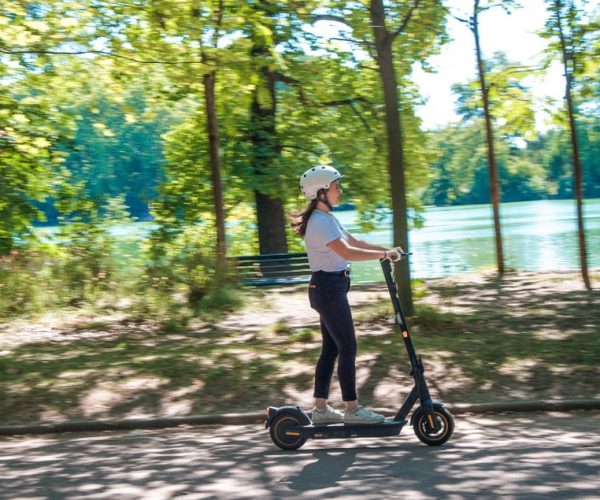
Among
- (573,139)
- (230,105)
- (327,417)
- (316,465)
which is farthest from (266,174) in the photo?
(316,465)

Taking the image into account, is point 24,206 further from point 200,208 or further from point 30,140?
point 200,208

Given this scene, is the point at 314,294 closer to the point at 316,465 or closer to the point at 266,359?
the point at 316,465

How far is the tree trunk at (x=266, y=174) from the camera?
70.6 feet

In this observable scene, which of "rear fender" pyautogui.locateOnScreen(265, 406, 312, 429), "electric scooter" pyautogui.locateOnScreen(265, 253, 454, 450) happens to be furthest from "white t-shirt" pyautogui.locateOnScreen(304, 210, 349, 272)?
"rear fender" pyautogui.locateOnScreen(265, 406, 312, 429)

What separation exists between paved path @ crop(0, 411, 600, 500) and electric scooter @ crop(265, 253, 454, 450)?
111 millimetres

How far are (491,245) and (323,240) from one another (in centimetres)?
3850

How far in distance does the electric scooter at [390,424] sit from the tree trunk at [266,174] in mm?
14533

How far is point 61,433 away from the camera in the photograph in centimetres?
813

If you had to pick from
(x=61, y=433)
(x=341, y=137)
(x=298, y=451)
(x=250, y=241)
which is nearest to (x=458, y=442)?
(x=298, y=451)

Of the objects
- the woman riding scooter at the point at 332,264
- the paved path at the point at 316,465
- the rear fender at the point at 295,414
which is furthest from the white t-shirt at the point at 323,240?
the paved path at the point at 316,465

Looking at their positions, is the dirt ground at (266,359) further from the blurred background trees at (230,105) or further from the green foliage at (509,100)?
the green foliage at (509,100)

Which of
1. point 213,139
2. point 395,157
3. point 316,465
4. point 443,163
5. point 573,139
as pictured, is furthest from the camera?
point 443,163

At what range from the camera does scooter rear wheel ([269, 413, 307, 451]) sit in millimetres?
6691

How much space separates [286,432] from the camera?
22.0 ft
